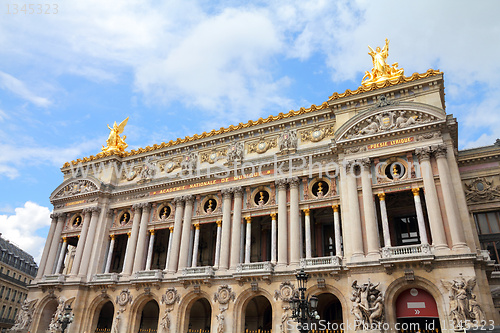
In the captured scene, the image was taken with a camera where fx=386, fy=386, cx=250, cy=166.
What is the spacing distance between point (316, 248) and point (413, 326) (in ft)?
30.7

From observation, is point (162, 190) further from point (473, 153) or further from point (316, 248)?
point (473, 153)

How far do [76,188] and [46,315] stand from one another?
12.1 metres

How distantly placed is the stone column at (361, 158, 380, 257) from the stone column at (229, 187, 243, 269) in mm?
9849

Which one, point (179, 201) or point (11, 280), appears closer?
point (179, 201)

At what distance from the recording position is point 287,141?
1219 inches

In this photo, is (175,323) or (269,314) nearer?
(175,323)

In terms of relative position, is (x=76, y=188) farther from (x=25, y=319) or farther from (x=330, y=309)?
(x=330, y=309)

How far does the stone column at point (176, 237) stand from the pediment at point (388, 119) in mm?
14745

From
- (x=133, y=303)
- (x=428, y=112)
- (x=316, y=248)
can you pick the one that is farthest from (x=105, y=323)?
(x=428, y=112)

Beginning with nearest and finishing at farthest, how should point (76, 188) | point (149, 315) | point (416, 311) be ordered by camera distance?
point (416, 311), point (149, 315), point (76, 188)

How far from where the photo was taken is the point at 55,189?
4041 centimetres

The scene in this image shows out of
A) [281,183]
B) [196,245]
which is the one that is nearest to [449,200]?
[281,183]

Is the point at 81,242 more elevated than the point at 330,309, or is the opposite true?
the point at 81,242

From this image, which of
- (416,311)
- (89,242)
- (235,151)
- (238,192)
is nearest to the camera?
(416,311)
